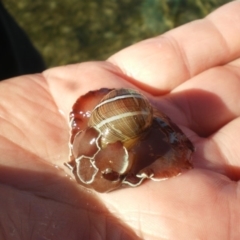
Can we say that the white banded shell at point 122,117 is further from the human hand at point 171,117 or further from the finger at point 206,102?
the finger at point 206,102

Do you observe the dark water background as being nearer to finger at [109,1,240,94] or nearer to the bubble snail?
finger at [109,1,240,94]

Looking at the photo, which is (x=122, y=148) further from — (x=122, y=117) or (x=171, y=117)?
(x=171, y=117)

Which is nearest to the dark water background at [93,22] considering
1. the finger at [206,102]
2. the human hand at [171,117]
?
the human hand at [171,117]

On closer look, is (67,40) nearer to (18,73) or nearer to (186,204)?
(18,73)

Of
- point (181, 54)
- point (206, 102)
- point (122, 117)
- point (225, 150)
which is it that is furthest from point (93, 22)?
point (122, 117)

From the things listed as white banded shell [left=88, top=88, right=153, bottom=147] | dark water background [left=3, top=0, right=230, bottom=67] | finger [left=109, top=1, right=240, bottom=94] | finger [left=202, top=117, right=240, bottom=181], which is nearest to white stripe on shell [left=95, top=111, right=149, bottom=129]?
white banded shell [left=88, top=88, right=153, bottom=147]

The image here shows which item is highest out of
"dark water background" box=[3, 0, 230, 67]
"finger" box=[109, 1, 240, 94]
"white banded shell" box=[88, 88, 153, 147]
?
"white banded shell" box=[88, 88, 153, 147]
